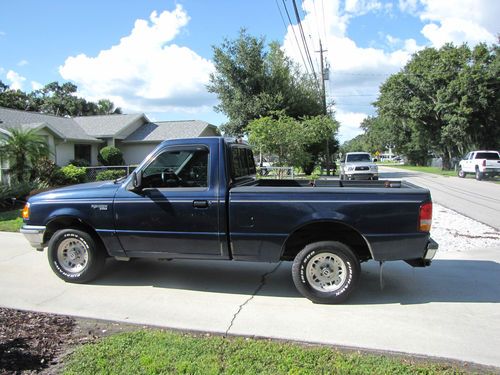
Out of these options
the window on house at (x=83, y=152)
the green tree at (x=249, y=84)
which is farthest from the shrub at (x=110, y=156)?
the green tree at (x=249, y=84)

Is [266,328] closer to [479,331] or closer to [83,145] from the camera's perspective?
[479,331]

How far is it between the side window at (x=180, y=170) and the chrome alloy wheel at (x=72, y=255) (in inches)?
53.1

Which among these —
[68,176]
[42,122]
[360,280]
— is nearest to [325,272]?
[360,280]

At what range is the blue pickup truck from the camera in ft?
16.1

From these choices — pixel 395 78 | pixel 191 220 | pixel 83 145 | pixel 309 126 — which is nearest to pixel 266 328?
pixel 191 220

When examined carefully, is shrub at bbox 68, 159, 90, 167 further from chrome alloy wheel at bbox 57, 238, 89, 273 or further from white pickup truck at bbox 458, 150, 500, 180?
white pickup truck at bbox 458, 150, 500, 180

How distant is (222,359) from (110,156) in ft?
91.5

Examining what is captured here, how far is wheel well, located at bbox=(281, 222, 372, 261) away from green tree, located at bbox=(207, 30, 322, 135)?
72.4ft

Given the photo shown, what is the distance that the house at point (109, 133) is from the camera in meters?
27.3

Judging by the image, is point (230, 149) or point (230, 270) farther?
point (230, 270)

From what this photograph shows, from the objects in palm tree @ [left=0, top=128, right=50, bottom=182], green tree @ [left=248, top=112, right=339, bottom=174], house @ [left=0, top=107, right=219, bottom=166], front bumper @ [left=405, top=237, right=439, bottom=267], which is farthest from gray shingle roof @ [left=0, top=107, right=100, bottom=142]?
front bumper @ [left=405, top=237, right=439, bottom=267]

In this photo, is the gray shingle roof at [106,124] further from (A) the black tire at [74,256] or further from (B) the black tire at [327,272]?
(B) the black tire at [327,272]

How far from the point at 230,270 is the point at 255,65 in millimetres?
22807

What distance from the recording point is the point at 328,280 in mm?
5125
